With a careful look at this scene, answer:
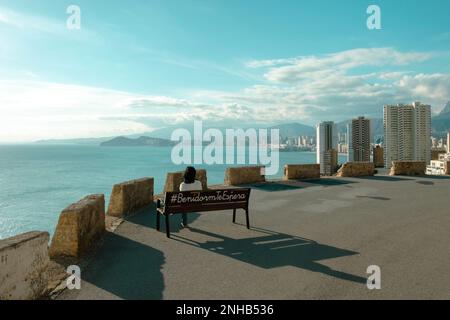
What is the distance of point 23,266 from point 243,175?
12.2m

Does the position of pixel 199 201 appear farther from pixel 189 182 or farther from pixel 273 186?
pixel 273 186

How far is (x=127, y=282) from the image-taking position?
5.29 m

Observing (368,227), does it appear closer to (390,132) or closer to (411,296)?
(411,296)

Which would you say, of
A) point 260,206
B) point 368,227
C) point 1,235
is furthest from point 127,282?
point 1,235

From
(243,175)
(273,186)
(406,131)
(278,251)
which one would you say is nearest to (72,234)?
(278,251)

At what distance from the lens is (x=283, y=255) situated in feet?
21.4

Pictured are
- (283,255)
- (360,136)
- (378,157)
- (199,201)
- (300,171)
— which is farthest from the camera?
(360,136)

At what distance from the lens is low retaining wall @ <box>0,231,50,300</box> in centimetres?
429

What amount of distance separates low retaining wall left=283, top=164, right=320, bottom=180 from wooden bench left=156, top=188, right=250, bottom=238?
9.62m

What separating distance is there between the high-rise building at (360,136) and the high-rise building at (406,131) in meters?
8.87

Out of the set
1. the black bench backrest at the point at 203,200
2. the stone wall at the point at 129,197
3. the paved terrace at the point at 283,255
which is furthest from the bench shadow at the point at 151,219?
the black bench backrest at the point at 203,200

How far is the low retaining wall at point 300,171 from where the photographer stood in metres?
18.1

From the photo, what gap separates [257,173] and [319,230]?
8.41 meters

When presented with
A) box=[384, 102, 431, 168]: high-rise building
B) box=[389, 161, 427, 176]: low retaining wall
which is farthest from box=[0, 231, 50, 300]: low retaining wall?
box=[384, 102, 431, 168]: high-rise building
